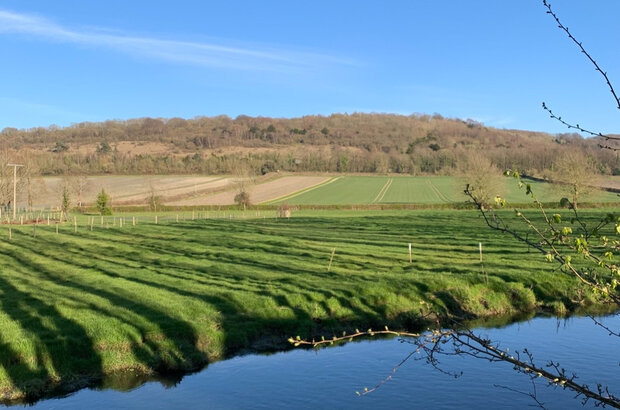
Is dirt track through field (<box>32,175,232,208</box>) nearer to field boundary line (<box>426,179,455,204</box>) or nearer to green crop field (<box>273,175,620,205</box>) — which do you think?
green crop field (<box>273,175,620,205</box>)

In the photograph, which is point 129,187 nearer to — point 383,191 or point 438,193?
point 383,191

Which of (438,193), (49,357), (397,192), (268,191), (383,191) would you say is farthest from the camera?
(268,191)

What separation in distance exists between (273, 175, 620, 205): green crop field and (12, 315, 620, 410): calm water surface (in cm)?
6802

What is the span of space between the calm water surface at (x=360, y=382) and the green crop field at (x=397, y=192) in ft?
223

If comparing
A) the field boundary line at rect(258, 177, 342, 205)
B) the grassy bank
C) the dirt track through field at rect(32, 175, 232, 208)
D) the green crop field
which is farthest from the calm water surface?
the dirt track through field at rect(32, 175, 232, 208)

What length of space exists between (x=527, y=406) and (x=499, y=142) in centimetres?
18892

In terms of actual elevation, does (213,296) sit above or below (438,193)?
below

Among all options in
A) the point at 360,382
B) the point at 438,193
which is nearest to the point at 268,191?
the point at 438,193

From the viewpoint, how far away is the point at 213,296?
23.4 meters

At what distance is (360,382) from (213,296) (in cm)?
948

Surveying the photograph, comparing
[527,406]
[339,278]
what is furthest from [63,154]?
[527,406]

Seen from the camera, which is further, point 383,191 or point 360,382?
point 383,191

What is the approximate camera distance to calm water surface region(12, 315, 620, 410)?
1401cm

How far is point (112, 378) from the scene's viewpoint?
52.4 ft
